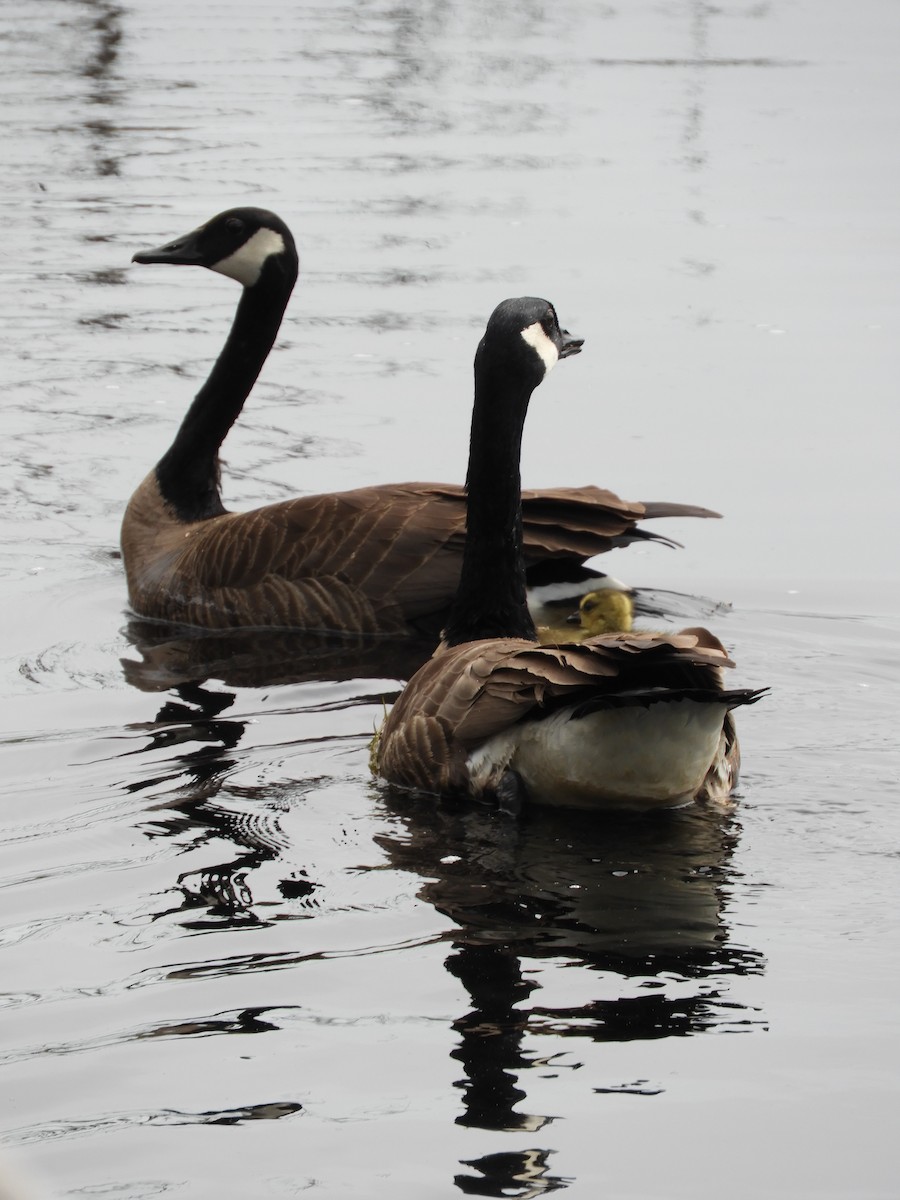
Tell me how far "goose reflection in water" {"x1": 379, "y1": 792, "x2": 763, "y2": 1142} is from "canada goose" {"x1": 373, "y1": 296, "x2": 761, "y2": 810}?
5.6 inches

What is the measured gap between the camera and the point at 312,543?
8594mm

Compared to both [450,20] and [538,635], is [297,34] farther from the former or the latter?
[538,635]

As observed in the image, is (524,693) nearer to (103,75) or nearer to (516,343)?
(516,343)

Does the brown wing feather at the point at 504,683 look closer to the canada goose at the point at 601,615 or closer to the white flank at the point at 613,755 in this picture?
the white flank at the point at 613,755

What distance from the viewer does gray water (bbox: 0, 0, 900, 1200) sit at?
414cm

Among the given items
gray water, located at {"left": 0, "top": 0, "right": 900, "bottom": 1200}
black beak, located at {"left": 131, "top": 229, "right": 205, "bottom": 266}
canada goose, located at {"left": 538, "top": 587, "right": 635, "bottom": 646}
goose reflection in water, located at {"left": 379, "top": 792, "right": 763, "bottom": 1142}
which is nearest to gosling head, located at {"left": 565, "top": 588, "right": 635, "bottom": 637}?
canada goose, located at {"left": 538, "top": 587, "right": 635, "bottom": 646}

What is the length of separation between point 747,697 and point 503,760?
1084 mm

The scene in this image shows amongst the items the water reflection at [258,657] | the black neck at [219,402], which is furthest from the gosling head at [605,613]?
the black neck at [219,402]

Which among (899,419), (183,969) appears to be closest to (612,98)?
(899,419)

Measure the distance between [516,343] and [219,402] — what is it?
10.5 ft

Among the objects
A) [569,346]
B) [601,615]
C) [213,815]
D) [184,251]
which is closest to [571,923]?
[213,815]

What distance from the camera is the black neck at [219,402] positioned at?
9492mm

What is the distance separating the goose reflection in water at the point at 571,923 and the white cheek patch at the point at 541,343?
69.0 inches

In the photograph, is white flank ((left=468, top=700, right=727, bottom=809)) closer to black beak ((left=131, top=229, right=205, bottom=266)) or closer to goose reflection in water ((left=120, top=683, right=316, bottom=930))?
goose reflection in water ((left=120, top=683, right=316, bottom=930))
